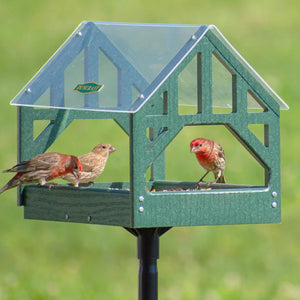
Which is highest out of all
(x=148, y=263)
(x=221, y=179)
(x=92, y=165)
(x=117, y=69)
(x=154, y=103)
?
(x=117, y=69)

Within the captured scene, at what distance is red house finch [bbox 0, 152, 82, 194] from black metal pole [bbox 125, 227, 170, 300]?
2.75 feet

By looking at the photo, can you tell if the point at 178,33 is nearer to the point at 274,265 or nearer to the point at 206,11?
the point at 274,265

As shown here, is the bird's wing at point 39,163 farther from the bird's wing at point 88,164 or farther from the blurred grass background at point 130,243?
the blurred grass background at point 130,243

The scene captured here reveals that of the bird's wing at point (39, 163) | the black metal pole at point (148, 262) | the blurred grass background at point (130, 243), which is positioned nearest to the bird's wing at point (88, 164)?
the bird's wing at point (39, 163)

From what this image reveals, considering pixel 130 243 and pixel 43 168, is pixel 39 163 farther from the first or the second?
pixel 130 243

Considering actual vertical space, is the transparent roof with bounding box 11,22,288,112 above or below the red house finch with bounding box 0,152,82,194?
above

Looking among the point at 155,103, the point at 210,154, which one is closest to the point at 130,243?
the point at 210,154

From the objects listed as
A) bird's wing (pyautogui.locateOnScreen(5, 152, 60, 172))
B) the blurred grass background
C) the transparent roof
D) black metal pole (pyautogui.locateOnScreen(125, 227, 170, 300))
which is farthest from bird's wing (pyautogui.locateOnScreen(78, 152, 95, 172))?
the blurred grass background

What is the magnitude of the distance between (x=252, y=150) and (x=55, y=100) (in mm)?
1469

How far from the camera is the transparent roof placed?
7566mm

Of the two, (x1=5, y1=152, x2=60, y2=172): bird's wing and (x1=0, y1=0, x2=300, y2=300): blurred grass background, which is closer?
(x1=5, y1=152, x2=60, y2=172): bird's wing

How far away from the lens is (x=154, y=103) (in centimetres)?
740

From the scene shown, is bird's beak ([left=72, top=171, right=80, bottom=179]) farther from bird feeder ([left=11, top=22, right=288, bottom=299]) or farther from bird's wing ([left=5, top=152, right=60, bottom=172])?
bird feeder ([left=11, top=22, right=288, bottom=299])

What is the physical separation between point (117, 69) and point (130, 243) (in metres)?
5.53
